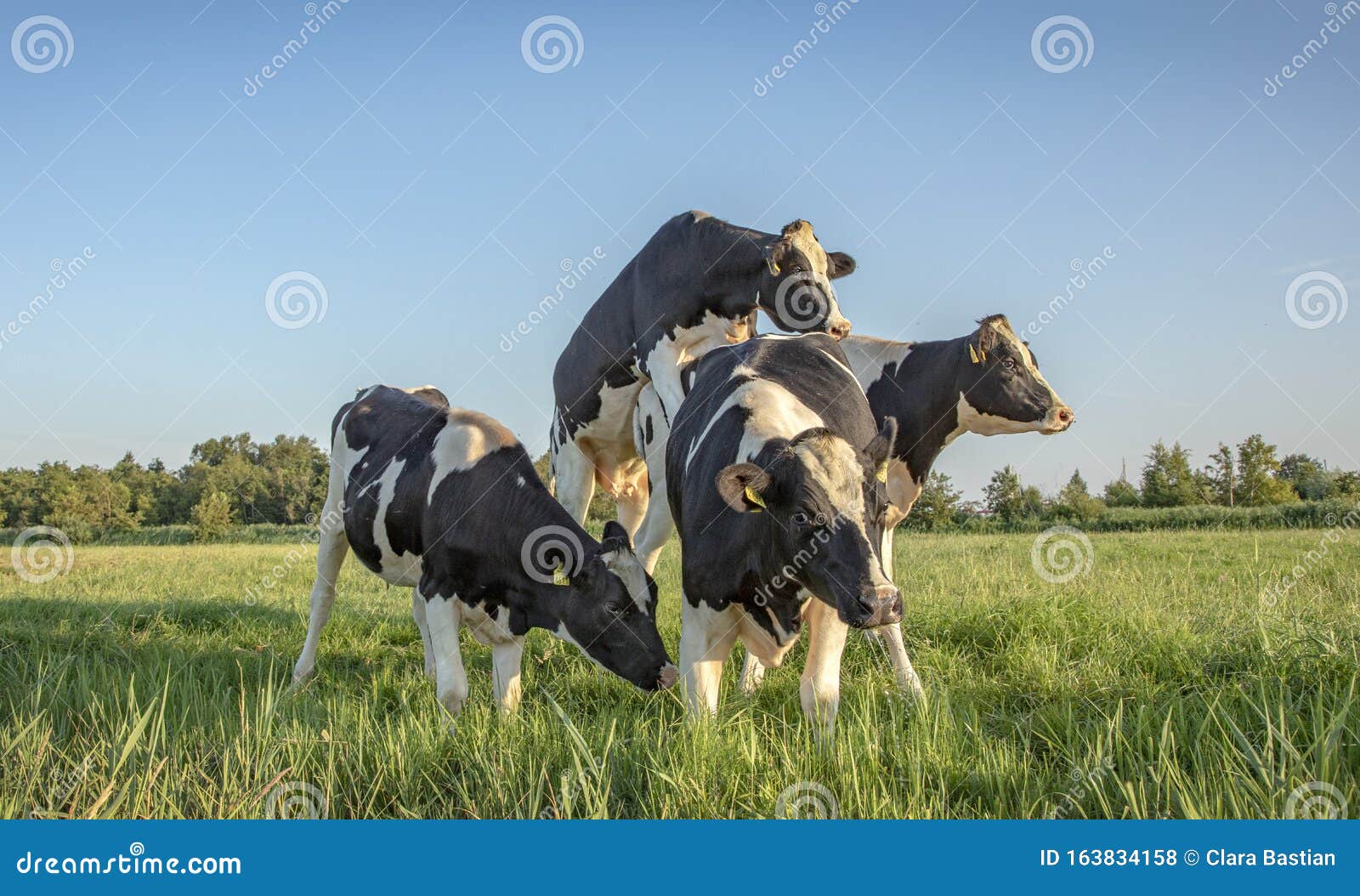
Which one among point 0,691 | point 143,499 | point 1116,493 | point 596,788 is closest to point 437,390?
point 0,691

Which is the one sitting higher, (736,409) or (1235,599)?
(736,409)

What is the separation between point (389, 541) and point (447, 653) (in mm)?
1348

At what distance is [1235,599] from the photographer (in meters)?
7.88

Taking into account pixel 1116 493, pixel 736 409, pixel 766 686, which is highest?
pixel 1116 493

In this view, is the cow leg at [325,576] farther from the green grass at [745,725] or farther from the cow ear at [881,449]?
the cow ear at [881,449]

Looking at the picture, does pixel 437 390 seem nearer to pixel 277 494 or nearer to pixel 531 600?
pixel 531 600

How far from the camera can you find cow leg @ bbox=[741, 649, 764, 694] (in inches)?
231

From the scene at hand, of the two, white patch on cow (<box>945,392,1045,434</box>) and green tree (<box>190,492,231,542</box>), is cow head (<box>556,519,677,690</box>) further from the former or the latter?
green tree (<box>190,492,231,542</box>)

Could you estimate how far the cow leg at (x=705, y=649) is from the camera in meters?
4.99

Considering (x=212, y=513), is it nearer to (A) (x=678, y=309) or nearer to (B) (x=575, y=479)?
(B) (x=575, y=479)

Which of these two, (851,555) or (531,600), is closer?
(851,555)

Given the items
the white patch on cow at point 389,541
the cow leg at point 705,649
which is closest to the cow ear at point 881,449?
the cow leg at point 705,649

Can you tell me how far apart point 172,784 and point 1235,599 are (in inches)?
304

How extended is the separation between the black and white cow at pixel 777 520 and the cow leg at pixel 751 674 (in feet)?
2.24
